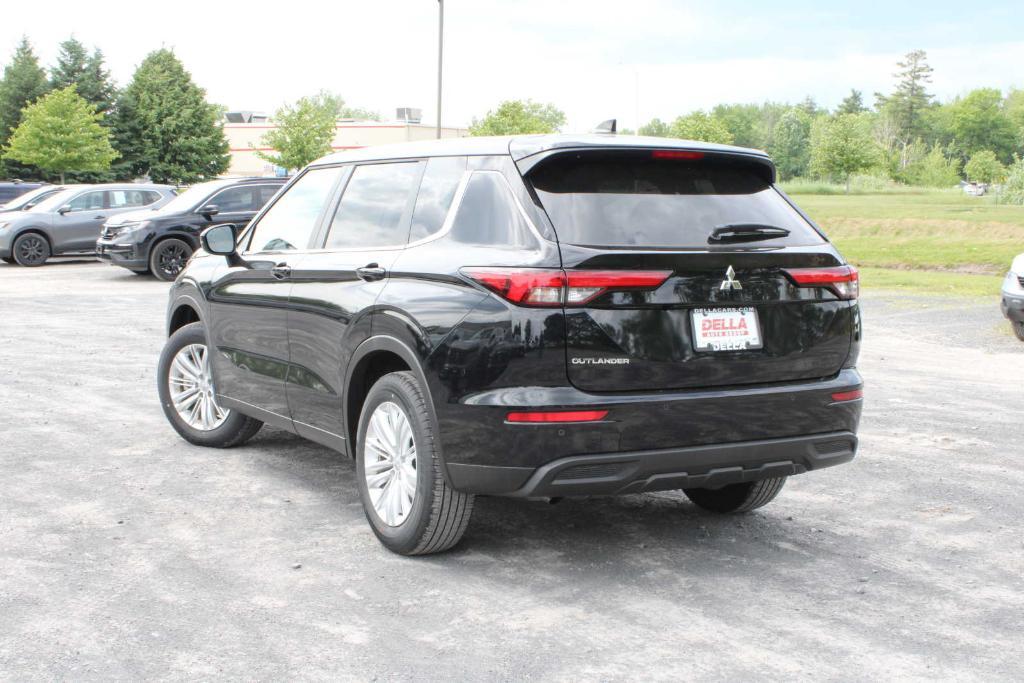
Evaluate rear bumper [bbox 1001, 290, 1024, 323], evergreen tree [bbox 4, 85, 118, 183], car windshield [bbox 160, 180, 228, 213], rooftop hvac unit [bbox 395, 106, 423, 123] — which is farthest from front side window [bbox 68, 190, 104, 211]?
rooftop hvac unit [bbox 395, 106, 423, 123]

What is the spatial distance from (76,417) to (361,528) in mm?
3470

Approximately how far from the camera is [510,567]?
4.88 metres

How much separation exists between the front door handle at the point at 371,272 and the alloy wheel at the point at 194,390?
2.23 m

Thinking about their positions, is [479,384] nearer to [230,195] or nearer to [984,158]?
[230,195]

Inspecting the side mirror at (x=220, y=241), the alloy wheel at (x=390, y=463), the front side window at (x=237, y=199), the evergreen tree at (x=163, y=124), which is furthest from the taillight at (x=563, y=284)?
the evergreen tree at (x=163, y=124)

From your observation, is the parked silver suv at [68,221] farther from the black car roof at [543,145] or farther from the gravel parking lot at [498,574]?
the black car roof at [543,145]

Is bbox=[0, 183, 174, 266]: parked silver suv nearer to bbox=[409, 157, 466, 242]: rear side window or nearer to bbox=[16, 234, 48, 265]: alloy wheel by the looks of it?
bbox=[16, 234, 48, 265]: alloy wheel

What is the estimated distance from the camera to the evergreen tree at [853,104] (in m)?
172

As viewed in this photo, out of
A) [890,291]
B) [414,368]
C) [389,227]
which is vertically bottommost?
[890,291]

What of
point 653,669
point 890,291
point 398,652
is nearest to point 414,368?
point 398,652

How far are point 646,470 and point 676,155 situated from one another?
130cm

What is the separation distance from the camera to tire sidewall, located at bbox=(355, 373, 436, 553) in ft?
15.4

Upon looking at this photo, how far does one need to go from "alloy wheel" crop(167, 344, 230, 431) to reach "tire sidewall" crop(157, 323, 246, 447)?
1.0 inches

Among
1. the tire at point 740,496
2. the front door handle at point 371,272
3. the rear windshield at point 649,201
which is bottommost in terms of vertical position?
the tire at point 740,496
